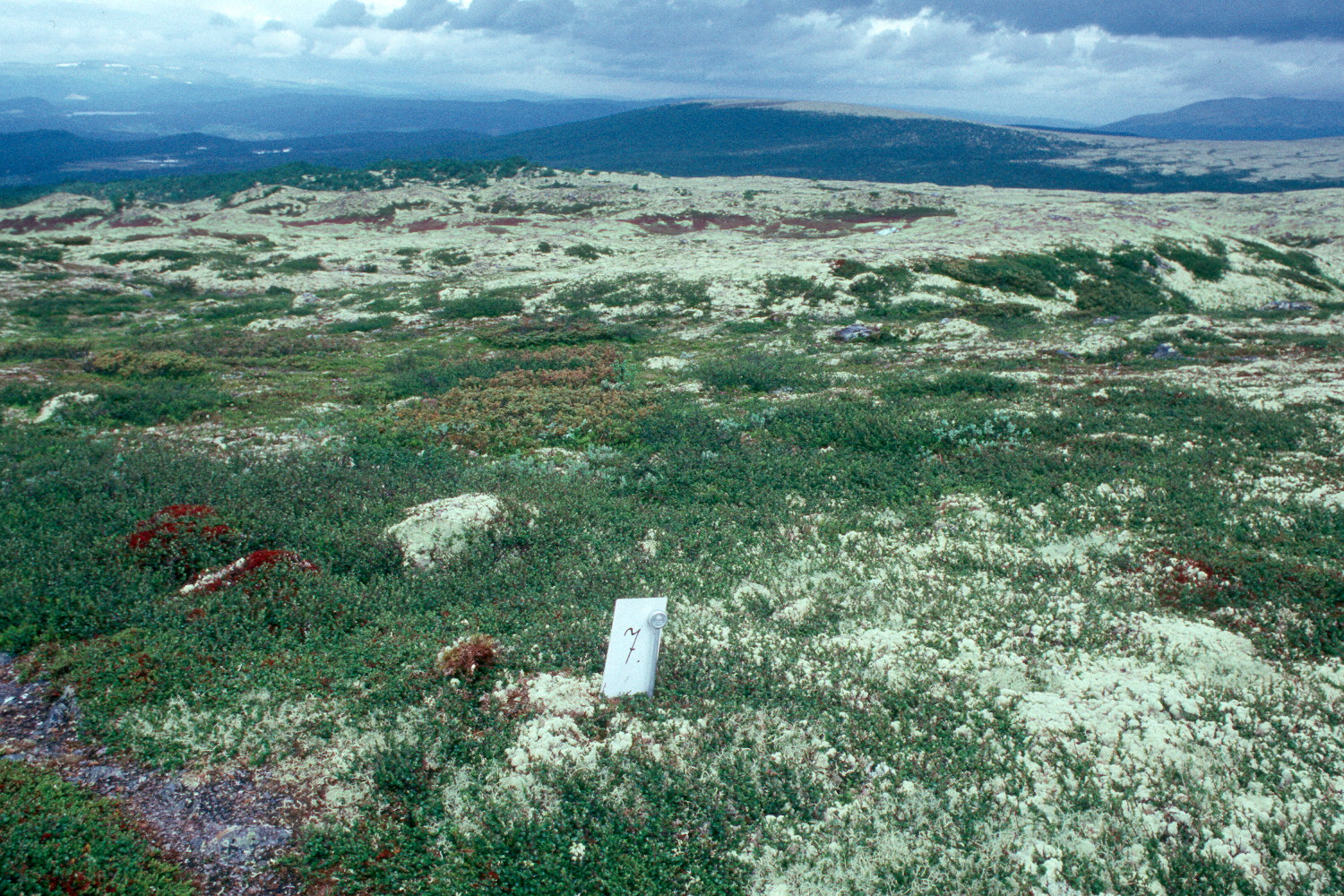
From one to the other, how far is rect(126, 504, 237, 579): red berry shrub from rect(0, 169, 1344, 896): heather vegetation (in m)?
0.06

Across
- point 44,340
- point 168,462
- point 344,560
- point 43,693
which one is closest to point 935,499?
point 344,560

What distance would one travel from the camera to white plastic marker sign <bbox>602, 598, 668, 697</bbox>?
24.0ft

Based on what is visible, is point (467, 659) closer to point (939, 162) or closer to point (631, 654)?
point (631, 654)

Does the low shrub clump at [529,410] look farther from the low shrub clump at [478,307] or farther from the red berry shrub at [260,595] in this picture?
the low shrub clump at [478,307]

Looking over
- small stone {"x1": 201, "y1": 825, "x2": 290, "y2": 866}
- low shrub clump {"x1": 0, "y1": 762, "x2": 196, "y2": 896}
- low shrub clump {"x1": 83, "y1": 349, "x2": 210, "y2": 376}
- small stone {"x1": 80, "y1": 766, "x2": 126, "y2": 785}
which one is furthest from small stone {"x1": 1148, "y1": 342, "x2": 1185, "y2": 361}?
low shrub clump {"x1": 83, "y1": 349, "x2": 210, "y2": 376}

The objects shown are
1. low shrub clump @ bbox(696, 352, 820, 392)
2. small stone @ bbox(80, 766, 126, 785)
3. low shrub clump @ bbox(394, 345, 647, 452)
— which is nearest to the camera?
small stone @ bbox(80, 766, 126, 785)

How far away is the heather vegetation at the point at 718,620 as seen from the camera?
584 centimetres

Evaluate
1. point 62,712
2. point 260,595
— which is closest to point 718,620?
point 260,595

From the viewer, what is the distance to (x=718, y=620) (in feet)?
29.5

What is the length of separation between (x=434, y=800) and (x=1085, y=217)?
5746 cm

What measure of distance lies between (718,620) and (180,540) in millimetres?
8051

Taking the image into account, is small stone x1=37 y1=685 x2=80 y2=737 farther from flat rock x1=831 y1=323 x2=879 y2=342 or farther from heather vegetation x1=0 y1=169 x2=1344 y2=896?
flat rock x1=831 y1=323 x2=879 y2=342

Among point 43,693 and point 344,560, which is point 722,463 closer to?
point 344,560

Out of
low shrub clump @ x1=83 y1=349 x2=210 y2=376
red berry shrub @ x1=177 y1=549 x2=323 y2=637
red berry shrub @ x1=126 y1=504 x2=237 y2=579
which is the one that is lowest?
red berry shrub @ x1=177 y1=549 x2=323 y2=637
